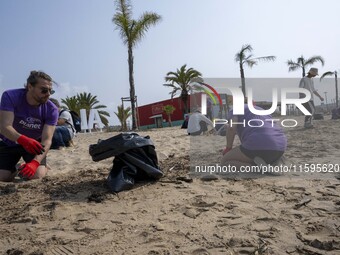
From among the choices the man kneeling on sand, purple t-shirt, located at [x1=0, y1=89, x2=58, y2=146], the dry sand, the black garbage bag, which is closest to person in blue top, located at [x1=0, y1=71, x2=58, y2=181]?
purple t-shirt, located at [x1=0, y1=89, x2=58, y2=146]

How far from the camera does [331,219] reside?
1975 mm

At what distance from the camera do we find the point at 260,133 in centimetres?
327

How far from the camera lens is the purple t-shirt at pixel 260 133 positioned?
3252mm

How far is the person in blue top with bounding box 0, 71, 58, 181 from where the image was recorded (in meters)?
2.95

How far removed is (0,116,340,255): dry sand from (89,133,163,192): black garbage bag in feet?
0.38

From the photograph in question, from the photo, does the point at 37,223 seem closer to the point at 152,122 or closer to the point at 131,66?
the point at 131,66

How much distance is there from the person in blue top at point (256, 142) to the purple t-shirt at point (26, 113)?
2006mm

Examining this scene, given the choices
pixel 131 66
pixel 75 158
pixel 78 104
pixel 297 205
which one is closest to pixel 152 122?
pixel 78 104

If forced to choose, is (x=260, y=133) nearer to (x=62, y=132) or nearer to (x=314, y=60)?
(x=62, y=132)

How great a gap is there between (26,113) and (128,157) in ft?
4.26

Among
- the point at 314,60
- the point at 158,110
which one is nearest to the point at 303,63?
the point at 314,60

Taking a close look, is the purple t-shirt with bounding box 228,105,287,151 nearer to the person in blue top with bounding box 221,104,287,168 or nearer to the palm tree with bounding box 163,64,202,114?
the person in blue top with bounding box 221,104,287,168

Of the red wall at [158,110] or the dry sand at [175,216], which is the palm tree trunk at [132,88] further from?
the red wall at [158,110]

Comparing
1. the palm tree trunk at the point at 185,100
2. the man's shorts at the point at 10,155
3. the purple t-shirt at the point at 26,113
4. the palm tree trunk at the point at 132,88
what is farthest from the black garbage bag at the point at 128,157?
the palm tree trunk at the point at 185,100
